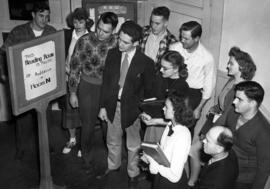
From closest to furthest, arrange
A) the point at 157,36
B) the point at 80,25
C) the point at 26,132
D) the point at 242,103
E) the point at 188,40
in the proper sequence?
the point at 242,103, the point at 188,40, the point at 80,25, the point at 157,36, the point at 26,132

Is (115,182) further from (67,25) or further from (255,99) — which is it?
(67,25)

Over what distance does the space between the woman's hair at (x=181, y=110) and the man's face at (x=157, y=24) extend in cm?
158

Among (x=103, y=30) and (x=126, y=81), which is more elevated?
(x=103, y=30)

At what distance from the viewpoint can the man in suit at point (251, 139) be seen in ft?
10.8

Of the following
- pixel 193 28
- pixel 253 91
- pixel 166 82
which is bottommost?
pixel 166 82

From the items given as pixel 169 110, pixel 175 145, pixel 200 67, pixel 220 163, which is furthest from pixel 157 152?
pixel 200 67

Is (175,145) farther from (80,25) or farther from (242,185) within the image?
(80,25)

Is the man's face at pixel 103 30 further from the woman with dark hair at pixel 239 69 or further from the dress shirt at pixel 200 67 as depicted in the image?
the woman with dark hair at pixel 239 69

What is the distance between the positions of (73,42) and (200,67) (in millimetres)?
1427

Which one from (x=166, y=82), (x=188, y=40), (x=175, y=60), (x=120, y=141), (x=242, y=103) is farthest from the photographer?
(x=120, y=141)

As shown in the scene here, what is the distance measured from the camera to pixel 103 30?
4.23m

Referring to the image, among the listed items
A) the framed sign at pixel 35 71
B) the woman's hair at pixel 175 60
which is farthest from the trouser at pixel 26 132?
the woman's hair at pixel 175 60

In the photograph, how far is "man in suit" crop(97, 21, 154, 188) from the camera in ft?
13.3

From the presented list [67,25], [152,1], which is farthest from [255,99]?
[67,25]
